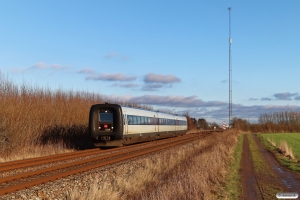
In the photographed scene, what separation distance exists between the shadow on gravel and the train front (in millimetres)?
1812

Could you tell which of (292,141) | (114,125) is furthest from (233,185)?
(292,141)

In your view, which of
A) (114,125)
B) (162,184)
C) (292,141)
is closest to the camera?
(162,184)

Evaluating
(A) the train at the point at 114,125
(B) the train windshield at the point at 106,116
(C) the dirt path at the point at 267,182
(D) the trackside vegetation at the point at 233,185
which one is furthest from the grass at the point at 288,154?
(B) the train windshield at the point at 106,116

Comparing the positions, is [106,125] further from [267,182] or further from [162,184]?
[162,184]

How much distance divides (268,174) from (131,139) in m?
13.8

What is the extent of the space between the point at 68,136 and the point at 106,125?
5823 millimetres

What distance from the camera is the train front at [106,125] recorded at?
971 inches

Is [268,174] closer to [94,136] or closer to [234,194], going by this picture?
[234,194]

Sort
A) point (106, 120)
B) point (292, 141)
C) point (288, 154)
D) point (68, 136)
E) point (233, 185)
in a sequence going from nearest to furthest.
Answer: point (233, 185) < point (288, 154) < point (106, 120) < point (68, 136) < point (292, 141)

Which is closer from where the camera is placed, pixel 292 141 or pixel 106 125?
pixel 106 125

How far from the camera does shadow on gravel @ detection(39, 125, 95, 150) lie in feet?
85.8

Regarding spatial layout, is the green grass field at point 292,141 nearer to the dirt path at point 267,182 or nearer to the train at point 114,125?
the dirt path at point 267,182

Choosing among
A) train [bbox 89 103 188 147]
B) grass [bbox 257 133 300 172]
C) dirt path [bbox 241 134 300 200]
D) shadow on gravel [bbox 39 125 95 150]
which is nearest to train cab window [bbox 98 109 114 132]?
train [bbox 89 103 188 147]

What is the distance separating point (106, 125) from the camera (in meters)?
25.0
